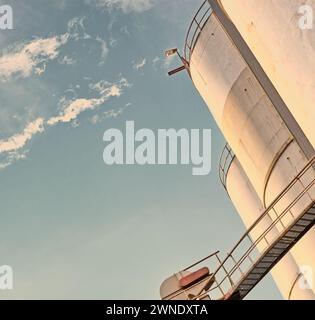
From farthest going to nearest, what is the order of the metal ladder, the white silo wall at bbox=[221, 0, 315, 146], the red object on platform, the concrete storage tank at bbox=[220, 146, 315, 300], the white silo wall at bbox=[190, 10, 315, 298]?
the concrete storage tank at bbox=[220, 146, 315, 300] < the red object on platform < the white silo wall at bbox=[190, 10, 315, 298] < the metal ladder < the white silo wall at bbox=[221, 0, 315, 146]

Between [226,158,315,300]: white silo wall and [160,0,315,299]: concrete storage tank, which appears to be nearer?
[160,0,315,299]: concrete storage tank

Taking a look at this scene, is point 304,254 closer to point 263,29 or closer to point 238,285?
point 238,285

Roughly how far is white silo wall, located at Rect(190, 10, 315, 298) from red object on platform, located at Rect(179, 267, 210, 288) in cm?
332

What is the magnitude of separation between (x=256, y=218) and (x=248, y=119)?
270 inches

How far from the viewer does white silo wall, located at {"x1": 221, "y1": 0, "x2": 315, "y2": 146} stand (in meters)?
10.9

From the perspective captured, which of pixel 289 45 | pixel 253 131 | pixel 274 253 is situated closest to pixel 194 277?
pixel 274 253

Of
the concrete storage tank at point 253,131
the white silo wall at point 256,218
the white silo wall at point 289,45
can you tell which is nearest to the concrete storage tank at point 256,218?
the white silo wall at point 256,218

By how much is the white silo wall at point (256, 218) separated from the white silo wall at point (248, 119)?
3.68 m

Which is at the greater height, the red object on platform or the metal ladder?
the red object on platform

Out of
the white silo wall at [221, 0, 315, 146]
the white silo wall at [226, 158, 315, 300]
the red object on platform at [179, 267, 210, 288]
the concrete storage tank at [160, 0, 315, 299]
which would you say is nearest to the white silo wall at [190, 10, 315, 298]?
the concrete storage tank at [160, 0, 315, 299]

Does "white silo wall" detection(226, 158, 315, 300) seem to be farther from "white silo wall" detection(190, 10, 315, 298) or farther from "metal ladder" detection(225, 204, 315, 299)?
"metal ladder" detection(225, 204, 315, 299)

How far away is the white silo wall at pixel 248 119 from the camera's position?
14641mm

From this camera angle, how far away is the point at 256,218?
2127cm
